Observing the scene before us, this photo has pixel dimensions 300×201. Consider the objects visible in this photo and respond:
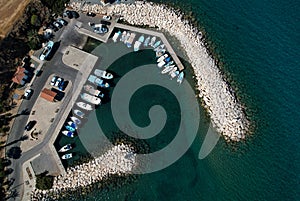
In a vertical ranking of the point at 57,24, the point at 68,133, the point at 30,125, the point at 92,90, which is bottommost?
the point at 68,133

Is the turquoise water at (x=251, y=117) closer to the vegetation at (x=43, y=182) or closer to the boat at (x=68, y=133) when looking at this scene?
the vegetation at (x=43, y=182)

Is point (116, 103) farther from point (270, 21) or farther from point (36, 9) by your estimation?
point (270, 21)

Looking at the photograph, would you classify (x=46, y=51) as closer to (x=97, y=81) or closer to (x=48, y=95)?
(x=48, y=95)

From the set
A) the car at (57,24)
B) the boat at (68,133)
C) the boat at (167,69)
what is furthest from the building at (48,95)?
the boat at (167,69)

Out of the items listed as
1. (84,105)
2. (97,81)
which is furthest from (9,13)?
(84,105)

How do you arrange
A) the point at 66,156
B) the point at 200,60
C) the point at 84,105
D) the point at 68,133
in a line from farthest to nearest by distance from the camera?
the point at 200,60, the point at 84,105, the point at 68,133, the point at 66,156

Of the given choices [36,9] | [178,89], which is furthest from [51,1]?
[178,89]

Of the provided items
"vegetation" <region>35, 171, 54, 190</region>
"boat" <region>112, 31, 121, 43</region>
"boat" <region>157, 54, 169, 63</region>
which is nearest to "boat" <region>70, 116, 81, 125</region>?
"vegetation" <region>35, 171, 54, 190</region>
